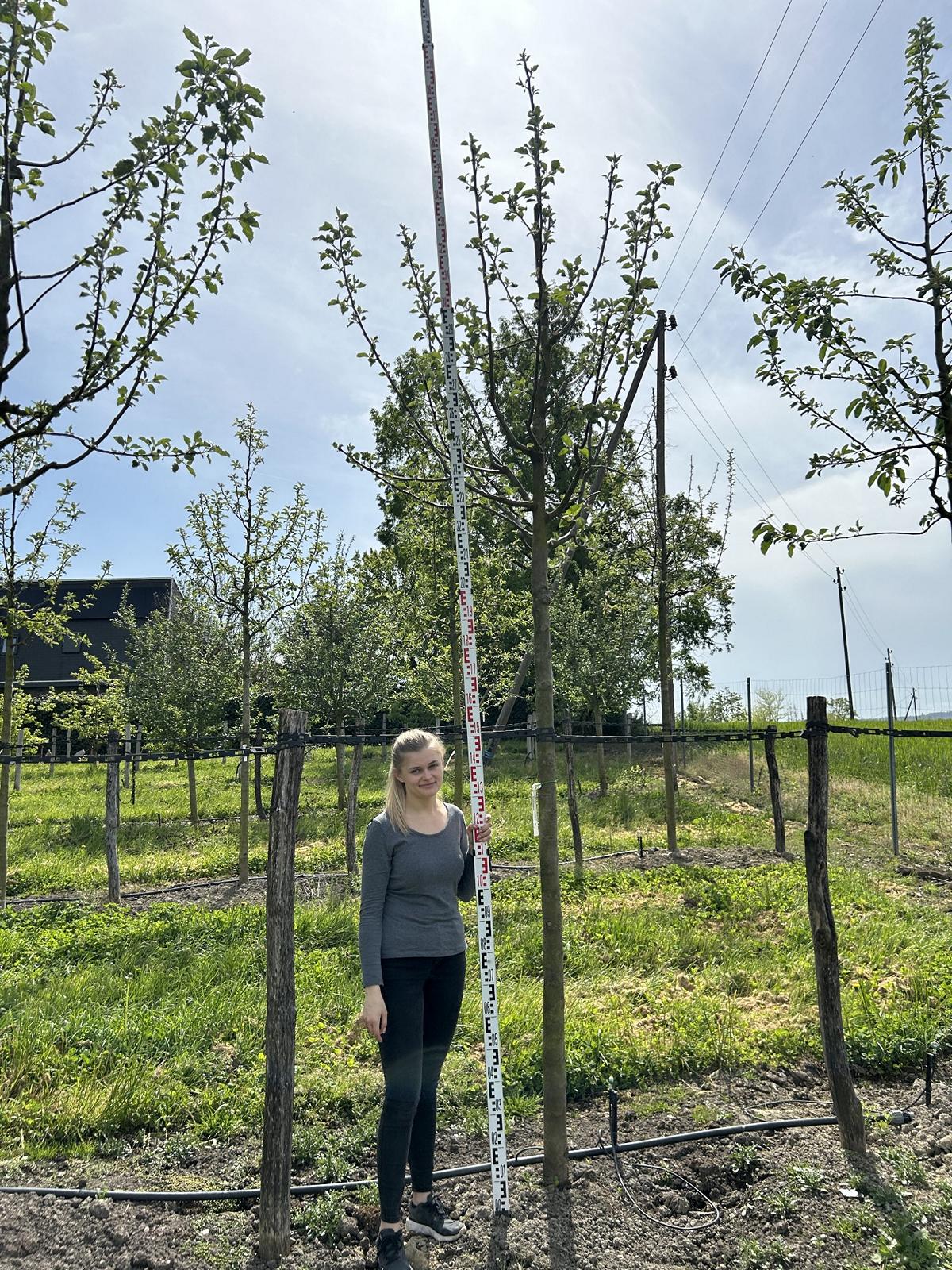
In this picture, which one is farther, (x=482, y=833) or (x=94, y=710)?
(x=94, y=710)

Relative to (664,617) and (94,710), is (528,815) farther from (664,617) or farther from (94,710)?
(94,710)

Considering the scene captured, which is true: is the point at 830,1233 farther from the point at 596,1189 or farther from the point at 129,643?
the point at 129,643

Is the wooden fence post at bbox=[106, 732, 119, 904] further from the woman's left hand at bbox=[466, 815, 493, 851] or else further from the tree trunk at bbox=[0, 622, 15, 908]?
the woman's left hand at bbox=[466, 815, 493, 851]

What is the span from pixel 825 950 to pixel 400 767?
2.19m

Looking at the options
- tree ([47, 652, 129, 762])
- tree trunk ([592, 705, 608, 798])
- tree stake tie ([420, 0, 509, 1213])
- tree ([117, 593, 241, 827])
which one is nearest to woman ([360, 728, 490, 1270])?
tree stake tie ([420, 0, 509, 1213])

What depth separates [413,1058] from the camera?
3080mm

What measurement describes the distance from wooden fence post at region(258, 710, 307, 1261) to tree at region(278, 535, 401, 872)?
12.2 metres

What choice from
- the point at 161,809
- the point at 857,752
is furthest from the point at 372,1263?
the point at 857,752

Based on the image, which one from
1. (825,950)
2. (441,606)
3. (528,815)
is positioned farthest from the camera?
(528,815)

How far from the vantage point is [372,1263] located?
10.2 ft

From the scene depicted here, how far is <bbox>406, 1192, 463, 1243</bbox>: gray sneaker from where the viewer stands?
3221 mm

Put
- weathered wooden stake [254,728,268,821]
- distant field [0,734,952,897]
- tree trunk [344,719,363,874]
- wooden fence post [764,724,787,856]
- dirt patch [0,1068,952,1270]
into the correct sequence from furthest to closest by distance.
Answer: weathered wooden stake [254,728,268,821]
distant field [0,734,952,897]
wooden fence post [764,724,787,856]
tree trunk [344,719,363,874]
dirt patch [0,1068,952,1270]

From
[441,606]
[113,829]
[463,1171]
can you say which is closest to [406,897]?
[463,1171]

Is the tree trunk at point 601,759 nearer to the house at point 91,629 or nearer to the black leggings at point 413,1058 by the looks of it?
the black leggings at point 413,1058
